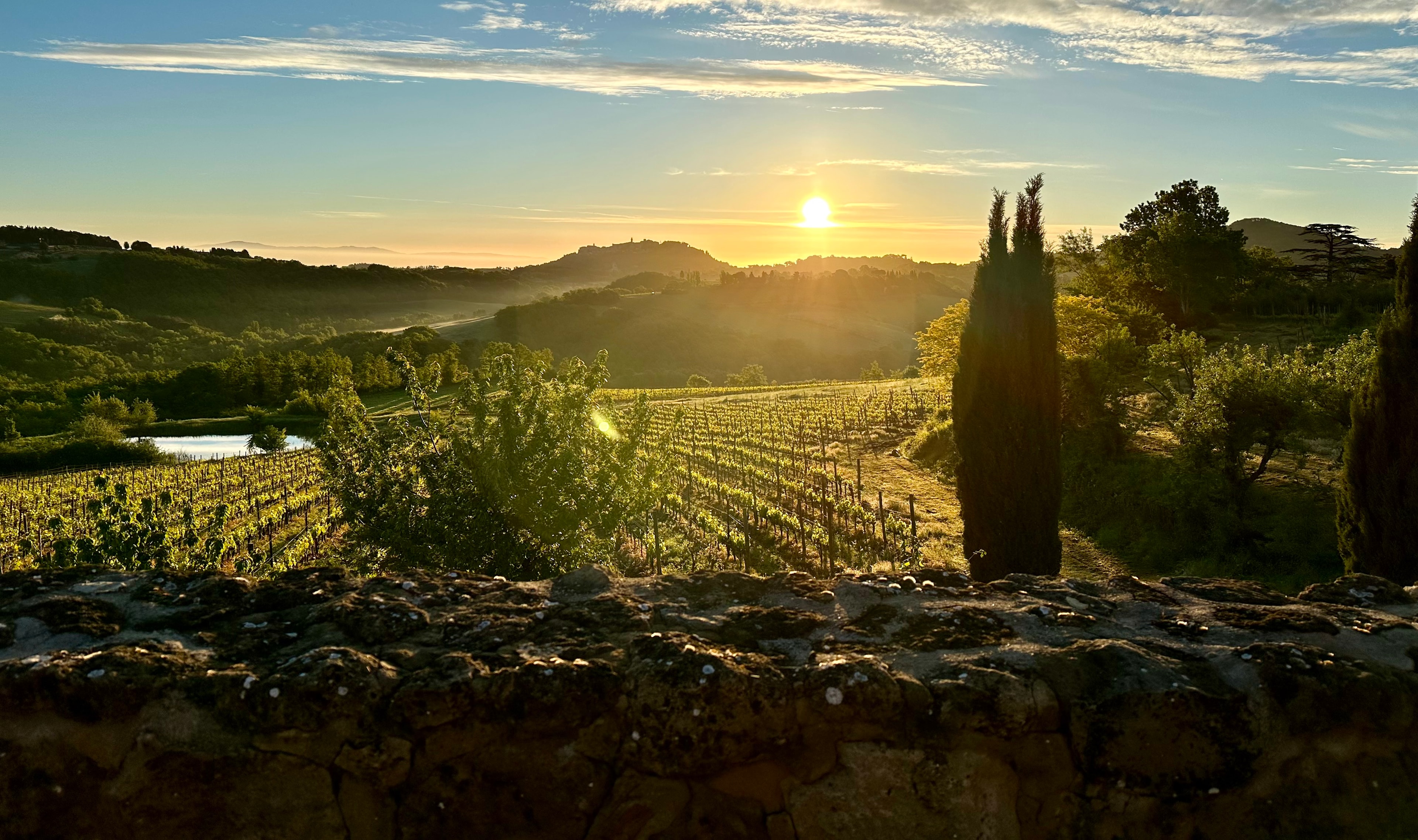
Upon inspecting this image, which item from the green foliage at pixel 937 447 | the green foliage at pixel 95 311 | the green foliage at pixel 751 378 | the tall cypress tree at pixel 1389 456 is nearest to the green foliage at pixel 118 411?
the green foliage at pixel 751 378

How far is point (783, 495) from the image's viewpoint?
2775cm

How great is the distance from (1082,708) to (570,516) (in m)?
7.97

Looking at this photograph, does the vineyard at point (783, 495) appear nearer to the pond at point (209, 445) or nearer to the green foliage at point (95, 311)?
the pond at point (209, 445)

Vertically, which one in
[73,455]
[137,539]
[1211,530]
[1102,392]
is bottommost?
[73,455]

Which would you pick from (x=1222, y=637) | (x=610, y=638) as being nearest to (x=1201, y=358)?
(x=1222, y=637)

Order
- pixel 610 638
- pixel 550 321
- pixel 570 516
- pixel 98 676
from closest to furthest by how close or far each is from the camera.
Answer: pixel 98 676 → pixel 610 638 → pixel 570 516 → pixel 550 321

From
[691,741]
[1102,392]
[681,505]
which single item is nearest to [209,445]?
[681,505]

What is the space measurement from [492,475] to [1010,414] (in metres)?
10.5

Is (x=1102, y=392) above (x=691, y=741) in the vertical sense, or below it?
above

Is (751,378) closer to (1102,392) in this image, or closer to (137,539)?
(1102,392)

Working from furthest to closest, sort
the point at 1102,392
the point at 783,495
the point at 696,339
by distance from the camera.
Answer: the point at 696,339 → the point at 1102,392 → the point at 783,495

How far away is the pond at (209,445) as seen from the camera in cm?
6431

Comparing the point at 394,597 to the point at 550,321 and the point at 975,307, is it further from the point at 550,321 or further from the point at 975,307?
the point at 550,321

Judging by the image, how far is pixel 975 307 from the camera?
18469 millimetres
